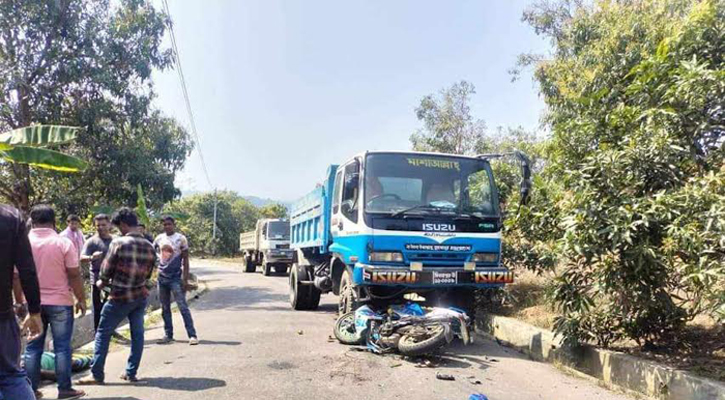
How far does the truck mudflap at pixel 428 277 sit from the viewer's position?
21.6 ft

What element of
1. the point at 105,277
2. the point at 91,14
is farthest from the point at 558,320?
the point at 91,14

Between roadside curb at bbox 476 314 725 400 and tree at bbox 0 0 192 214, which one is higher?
tree at bbox 0 0 192 214

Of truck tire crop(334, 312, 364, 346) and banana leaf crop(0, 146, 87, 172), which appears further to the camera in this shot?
truck tire crop(334, 312, 364, 346)

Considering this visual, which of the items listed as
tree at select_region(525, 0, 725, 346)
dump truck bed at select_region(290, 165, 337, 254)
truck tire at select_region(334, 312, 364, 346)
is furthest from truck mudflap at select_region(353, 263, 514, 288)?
dump truck bed at select_region(290, 165, 337, 254)

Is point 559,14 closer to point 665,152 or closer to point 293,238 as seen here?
point 293,238

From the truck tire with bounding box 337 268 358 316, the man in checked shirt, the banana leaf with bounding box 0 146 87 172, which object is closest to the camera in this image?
the man in checked shirt

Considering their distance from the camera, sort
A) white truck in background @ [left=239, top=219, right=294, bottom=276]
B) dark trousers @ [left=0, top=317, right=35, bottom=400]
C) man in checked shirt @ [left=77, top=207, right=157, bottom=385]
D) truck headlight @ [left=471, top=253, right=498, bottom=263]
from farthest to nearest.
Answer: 1. white truck in background @ [left=239, top=219, right=294, bottom=276]
2. truck headlight @ [left=471, top=253, right=498, bottom=263]
3. man in checked shirt @ [left=77, top=207, right=157, bottom=385]
4. dark trousers @ [left=0, top=317, right=35, bottom=400]

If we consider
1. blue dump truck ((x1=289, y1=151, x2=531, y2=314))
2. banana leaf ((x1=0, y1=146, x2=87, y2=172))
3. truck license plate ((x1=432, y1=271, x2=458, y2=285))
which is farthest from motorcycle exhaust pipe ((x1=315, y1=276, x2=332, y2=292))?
banana leaf ((x1=0, y1=146, x2=87, y2=172))

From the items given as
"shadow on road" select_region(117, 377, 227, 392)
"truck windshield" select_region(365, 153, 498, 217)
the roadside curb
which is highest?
"truck windshield" select_region(365, 153, 498, 217)

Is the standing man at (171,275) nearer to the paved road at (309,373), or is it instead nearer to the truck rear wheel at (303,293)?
the paved road at (309,373)

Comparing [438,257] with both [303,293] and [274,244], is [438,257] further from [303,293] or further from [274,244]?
[274,244]

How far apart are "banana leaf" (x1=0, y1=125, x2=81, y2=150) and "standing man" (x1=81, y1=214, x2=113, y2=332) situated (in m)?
1.33

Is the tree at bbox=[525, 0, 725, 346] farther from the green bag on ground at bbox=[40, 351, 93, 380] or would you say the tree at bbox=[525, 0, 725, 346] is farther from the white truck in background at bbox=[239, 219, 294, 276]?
the white truck in background at bbox=[239, 219, 294, 276]

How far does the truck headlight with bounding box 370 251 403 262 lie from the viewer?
6.70m
